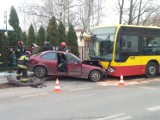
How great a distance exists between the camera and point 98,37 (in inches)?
Result: 597

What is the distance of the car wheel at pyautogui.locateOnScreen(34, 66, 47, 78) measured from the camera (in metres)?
13.8

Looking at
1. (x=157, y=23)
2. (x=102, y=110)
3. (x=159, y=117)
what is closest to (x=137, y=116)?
(x=159, y=117)

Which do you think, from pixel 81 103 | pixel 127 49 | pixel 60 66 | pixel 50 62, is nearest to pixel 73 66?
pixel 60 66

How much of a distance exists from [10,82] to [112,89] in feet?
14.2

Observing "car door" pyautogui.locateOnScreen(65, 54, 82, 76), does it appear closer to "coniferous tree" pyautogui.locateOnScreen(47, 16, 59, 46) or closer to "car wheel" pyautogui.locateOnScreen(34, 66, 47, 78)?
"car wheel" pyautogui.locateOnScreen(34, 66, 47, 78)

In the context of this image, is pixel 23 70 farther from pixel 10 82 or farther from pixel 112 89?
pixel 112 89

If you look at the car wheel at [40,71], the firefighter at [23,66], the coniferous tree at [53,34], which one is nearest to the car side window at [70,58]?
the car wheel at [40,71]

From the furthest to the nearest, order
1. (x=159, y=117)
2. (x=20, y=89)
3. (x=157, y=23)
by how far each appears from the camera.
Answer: (x=157, y=23) < (x=20, y=89) < (x=159, y=117)

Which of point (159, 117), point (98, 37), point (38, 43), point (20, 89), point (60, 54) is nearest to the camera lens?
point (159, 117)

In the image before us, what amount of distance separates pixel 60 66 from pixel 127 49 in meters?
3.39

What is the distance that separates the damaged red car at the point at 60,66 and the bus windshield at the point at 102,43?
92cm

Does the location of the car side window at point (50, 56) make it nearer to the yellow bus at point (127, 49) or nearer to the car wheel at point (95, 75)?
the car wheel at point (95, 75)

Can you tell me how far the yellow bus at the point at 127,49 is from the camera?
14.2 metres

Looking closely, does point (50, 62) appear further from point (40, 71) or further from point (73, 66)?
point (73, 66)
